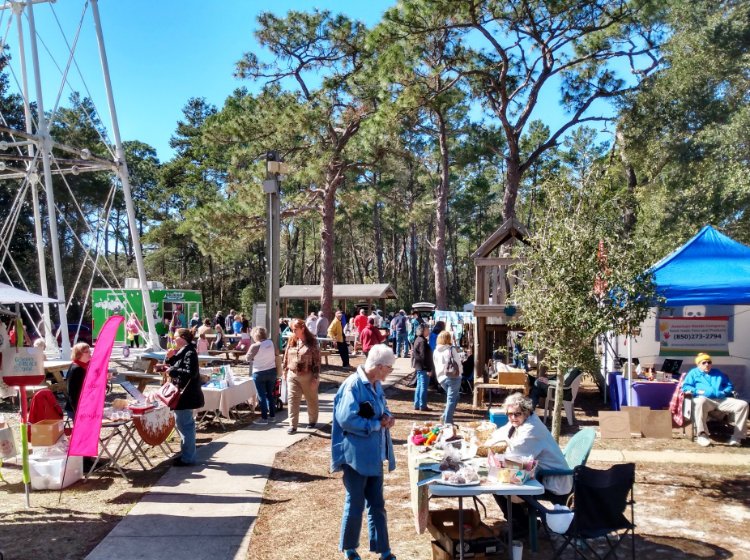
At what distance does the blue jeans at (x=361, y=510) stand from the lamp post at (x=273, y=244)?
6194 millimetres

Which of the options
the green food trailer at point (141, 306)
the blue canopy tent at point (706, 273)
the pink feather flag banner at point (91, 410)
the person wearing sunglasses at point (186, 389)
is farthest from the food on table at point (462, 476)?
the green food trailer at point (141, 306)

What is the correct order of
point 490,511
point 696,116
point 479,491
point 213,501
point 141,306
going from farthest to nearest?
point 141,306, point 696,116, point 213,501, point 490,511, point 479,491

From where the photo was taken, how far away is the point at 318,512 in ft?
19.0

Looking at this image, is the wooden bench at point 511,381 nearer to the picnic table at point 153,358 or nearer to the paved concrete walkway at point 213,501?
the paved concrete walkway at point 213,501

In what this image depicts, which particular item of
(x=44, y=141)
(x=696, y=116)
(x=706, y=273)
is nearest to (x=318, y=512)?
(x=706, y=273)

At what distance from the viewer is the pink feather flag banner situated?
5789 millimetres

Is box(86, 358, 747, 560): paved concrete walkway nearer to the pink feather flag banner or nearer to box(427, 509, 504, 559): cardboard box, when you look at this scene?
the pink feather flag banner

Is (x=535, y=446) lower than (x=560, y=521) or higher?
higher

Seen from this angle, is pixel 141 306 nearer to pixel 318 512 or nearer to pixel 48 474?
pixel 48 474

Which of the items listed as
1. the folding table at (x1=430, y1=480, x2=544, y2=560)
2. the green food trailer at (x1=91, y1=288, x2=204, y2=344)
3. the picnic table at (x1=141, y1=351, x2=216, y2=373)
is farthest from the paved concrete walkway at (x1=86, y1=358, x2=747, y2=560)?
the green food trailer at (x1=91, y1=288, x2=204, y2=344)

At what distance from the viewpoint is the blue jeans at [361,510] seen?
437cm

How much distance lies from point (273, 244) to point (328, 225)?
1004cm

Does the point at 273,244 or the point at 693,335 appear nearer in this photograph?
the point at 273,244

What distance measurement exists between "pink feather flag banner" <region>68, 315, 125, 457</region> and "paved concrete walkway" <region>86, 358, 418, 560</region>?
0.75 metres
